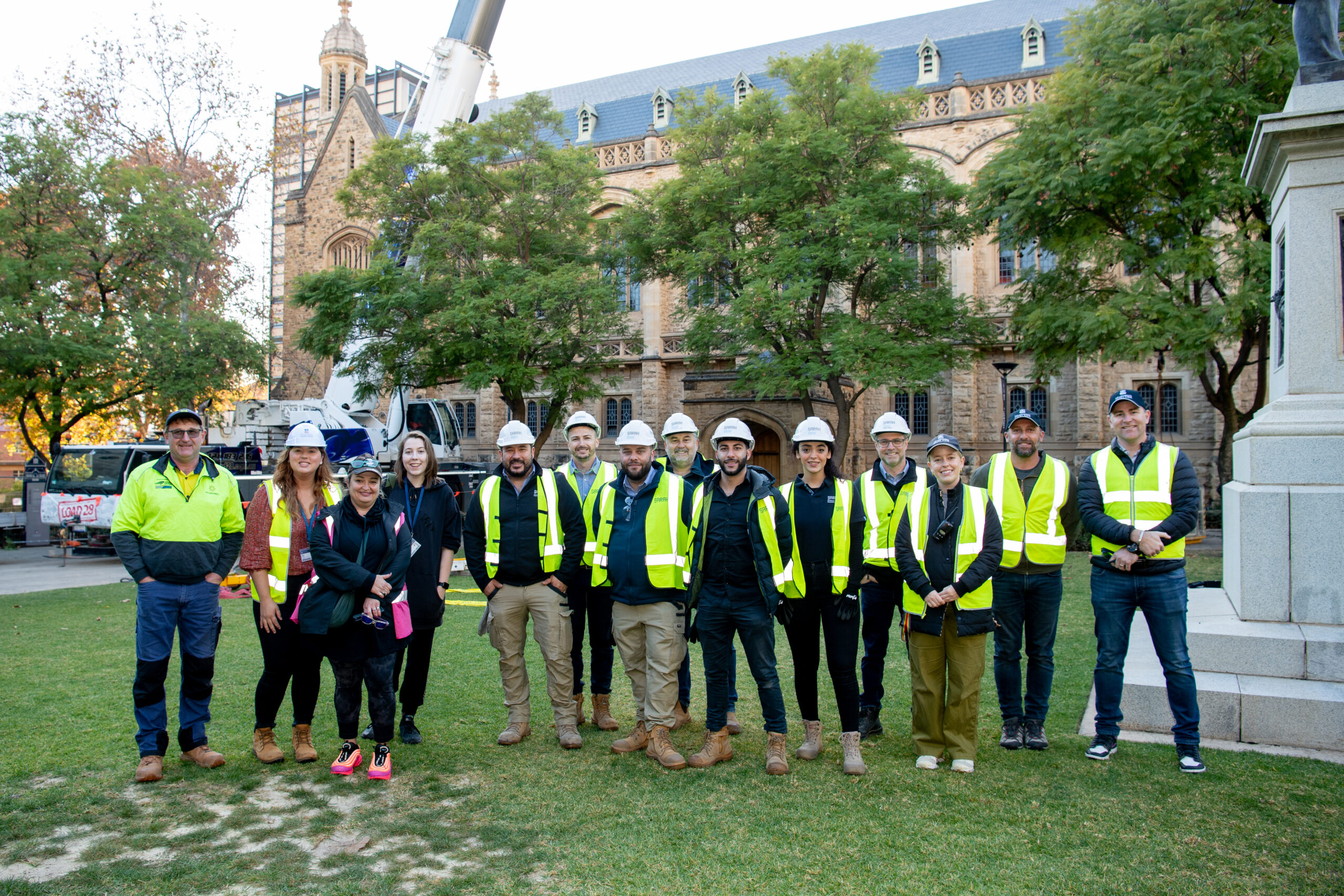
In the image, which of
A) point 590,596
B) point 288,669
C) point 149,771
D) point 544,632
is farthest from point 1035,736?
point 149,771

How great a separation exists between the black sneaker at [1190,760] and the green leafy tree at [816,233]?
522 inches

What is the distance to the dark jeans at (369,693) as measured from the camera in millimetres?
4652

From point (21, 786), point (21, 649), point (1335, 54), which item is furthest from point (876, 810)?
point (21, 649)

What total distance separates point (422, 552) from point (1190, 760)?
429 centimetres

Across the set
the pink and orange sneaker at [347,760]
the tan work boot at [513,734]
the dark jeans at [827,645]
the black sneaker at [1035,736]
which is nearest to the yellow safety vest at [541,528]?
the tan work boot at [513,734]

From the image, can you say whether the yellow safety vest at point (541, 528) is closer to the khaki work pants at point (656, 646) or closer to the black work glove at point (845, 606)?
the khaki work pants at point (656, 646)

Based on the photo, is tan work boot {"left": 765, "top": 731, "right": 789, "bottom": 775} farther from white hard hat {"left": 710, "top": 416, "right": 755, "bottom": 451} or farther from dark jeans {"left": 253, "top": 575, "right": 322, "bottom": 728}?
dark jeans {"left": 253, "top": 575, "right": 322, "bottom": 728}

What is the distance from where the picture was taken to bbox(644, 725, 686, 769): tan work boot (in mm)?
4742

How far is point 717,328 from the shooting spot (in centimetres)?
1967

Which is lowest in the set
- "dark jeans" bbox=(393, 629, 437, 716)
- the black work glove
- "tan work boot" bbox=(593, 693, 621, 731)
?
"tan work boot" bbox=(593, 693, 621, 731)

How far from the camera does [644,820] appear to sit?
400 centimetres

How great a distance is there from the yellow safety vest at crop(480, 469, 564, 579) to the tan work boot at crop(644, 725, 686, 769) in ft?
3.58

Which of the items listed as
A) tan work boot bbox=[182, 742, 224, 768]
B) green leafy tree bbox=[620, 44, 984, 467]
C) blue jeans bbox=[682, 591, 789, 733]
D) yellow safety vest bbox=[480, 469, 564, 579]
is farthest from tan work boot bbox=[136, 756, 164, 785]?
green leafy tree bbox=[620, 44, 984, 467]

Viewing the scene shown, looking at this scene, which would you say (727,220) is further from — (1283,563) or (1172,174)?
(1283,563)
